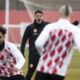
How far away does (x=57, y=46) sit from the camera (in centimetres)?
584

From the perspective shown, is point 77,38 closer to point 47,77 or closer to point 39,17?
point 47,77

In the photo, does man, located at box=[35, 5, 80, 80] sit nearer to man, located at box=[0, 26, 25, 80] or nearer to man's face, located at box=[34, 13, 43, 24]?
man, located at box=[0, 26, 25, 80]

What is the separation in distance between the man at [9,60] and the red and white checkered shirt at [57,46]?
99cm

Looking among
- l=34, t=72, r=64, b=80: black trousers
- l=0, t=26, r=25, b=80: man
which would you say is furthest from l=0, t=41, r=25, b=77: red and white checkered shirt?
l=34, t=72, r=64, b=80: black trousers

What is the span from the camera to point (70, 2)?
24.9m

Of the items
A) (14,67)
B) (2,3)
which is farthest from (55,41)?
(2,3)

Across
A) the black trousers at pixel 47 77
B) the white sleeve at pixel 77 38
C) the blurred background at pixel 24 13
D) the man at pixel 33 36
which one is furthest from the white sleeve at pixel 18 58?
the blurred background at pixel 24 13

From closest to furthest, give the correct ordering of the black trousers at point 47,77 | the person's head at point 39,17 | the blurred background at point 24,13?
the black trousers at point 47,77
the person's head at point 39,17
the blurred background at point 24,13

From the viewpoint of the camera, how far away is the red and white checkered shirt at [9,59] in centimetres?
686

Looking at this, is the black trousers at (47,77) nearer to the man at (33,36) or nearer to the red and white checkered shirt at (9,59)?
the red and white checkered shirt at (9,59)

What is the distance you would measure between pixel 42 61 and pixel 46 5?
752 inches

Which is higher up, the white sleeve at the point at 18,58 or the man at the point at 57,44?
the man at the point at 57,44

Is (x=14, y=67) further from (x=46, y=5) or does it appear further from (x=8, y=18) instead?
(x=8, y=18)

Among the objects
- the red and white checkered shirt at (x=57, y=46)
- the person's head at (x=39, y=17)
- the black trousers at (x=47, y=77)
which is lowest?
the black trousers at (x=47, y=77)
